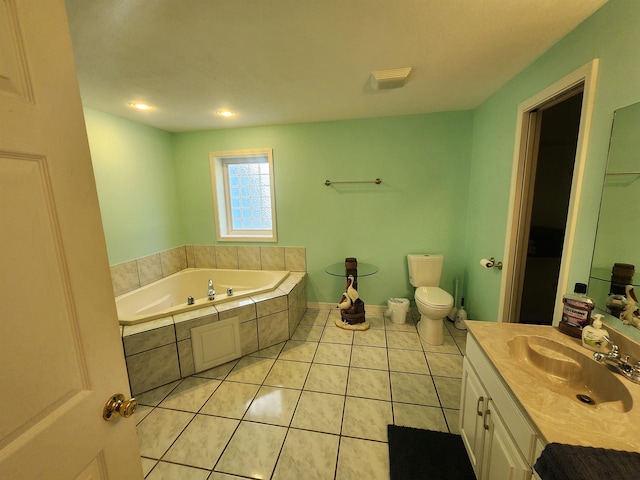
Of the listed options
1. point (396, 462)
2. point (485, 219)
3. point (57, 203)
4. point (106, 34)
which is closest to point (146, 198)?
point (106, 34)

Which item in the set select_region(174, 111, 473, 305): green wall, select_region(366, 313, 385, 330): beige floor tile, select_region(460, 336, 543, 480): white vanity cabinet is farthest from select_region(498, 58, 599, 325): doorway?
select_region(366, 313, 385, 330): beige floor tile

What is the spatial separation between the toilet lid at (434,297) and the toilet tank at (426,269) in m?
0.14

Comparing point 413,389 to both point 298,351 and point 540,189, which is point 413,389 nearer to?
point 298,351

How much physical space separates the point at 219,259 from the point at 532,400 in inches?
127

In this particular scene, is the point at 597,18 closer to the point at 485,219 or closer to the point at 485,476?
the point at 485,219

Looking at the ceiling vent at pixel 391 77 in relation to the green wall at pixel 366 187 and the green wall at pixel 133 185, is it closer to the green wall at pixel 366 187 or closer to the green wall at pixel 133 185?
the green wall at pixel 366 187

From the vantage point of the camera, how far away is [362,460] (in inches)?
55.1

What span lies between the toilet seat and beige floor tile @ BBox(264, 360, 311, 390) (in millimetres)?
1218

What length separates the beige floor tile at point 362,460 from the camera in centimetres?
133

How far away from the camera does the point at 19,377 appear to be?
0.48m

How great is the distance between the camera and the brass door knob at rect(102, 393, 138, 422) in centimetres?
65

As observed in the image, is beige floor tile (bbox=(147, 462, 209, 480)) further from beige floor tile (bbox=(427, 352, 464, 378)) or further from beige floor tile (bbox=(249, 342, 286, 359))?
beige floor tile (bbox=(427, 352, 464, 378))

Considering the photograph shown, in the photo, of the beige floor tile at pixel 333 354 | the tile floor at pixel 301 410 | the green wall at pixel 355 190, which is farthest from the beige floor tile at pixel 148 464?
the green wall at pixel 355 190

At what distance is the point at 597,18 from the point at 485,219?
1419mm
